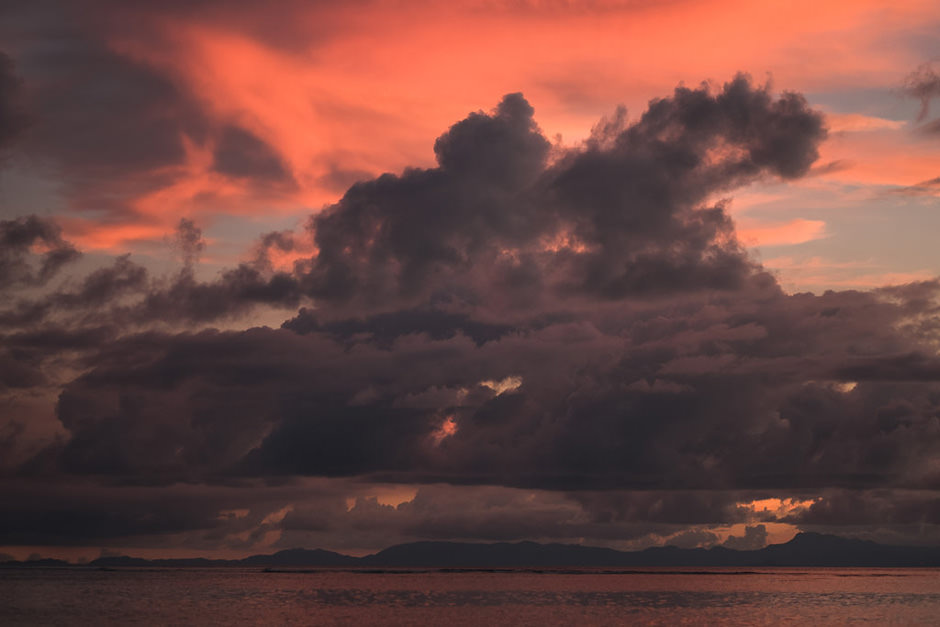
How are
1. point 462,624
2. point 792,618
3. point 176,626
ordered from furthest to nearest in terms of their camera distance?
1. point 792,618
2. point 462,624
3. point 176,626

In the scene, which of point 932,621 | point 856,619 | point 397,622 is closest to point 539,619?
point 397,622

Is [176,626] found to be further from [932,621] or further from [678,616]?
[932,621]

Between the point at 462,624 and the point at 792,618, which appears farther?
the point at 792,618

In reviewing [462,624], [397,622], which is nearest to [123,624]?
[397,622]

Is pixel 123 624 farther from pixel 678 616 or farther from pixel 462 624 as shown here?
pixel 678 616

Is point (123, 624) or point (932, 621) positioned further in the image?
point (932, 621)

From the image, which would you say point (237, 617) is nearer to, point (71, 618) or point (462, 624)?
point (71, 618)

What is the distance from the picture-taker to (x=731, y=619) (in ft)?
611

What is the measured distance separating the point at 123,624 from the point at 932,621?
511 ft

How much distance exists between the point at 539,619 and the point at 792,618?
50574 millimetres

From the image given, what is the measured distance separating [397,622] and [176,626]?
4022 centimetres

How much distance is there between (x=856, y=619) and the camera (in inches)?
7751

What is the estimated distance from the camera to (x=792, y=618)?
633ft

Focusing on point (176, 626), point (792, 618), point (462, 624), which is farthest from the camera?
point (792, 618)
